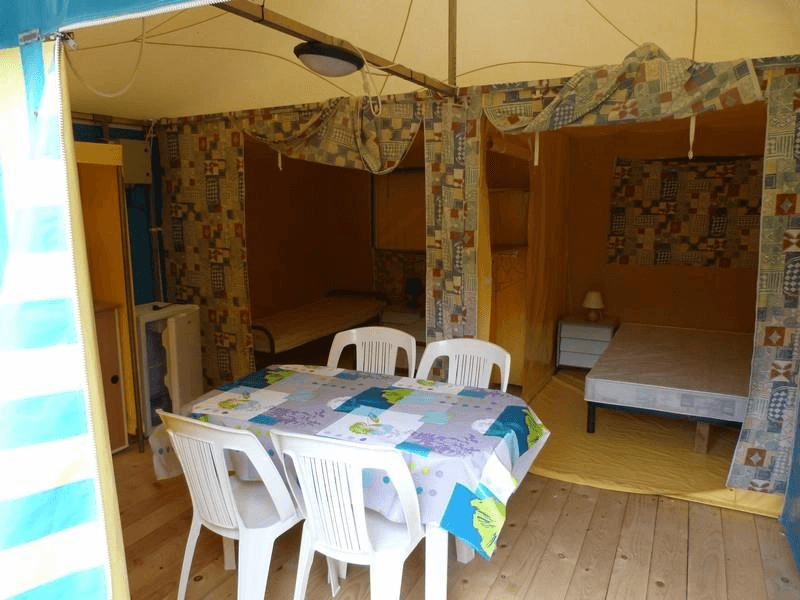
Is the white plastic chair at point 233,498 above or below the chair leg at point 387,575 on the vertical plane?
above

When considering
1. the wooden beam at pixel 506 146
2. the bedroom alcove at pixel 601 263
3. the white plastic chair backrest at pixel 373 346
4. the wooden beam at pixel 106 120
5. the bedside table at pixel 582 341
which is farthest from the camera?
the bedside table at pixel 582 341

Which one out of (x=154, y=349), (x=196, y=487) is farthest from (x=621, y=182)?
(x=196, y=487)

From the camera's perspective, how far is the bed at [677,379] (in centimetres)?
341

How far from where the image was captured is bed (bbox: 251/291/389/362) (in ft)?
15.4

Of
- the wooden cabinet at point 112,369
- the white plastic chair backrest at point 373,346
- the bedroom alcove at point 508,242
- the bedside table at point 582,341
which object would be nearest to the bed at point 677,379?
the bedside table at point 582,341

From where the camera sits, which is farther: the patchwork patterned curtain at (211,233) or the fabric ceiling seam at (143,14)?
the patchwork patterned curtain at (211,233)

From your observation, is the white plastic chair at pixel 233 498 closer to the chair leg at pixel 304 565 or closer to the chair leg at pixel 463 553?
the chair leg at pixel 304 565

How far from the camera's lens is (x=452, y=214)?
350cm

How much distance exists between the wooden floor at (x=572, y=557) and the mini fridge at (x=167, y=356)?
3.06 ft

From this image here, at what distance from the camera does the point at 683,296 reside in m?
5.23

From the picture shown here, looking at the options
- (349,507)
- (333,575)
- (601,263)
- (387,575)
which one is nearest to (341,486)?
(349,507)

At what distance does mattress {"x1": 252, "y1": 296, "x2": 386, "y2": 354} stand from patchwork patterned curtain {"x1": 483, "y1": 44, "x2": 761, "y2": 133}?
2609mm

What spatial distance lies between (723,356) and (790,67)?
222 centimetres

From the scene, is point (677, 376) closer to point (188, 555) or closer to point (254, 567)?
point (254, 567)
